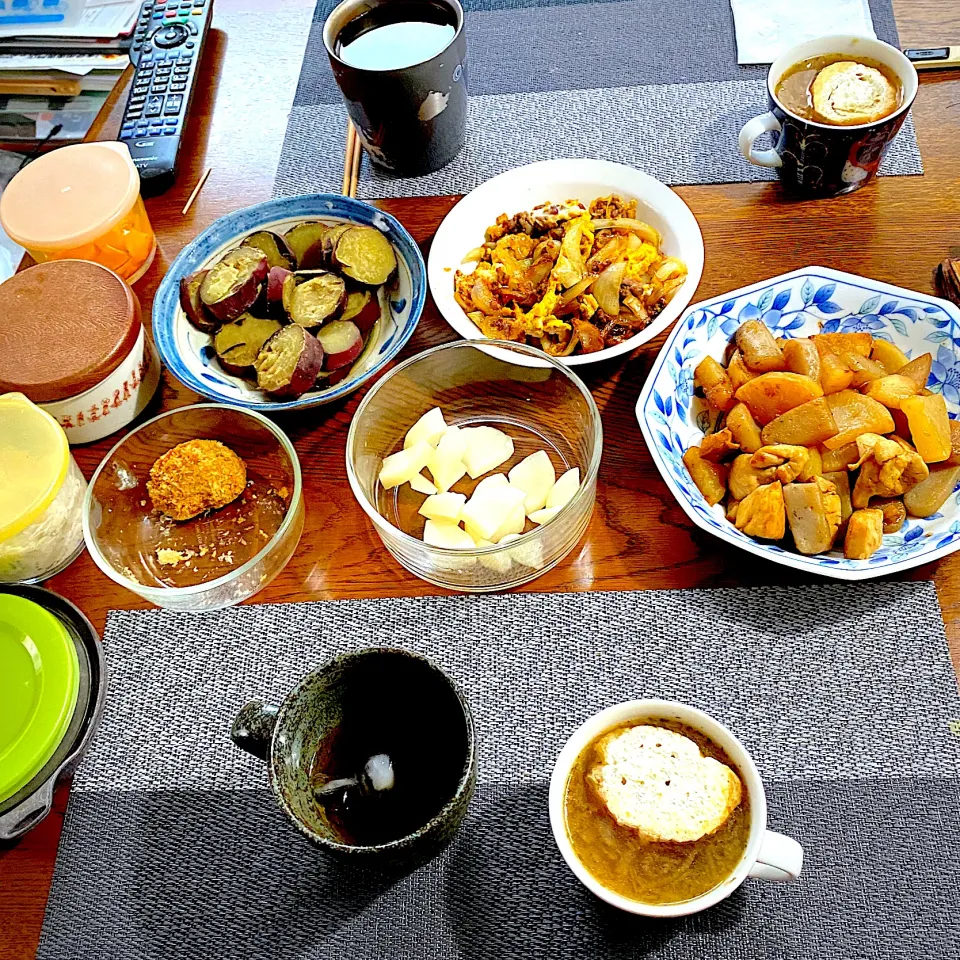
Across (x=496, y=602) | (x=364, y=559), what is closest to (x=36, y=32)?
(x=364, y=559)

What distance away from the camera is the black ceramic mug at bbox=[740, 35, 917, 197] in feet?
4.13

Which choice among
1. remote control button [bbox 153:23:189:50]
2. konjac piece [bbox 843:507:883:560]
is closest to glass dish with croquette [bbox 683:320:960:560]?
konjac piece [bbox 843:507:883:560]

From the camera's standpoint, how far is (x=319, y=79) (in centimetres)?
168

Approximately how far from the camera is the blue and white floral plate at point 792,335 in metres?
1.03

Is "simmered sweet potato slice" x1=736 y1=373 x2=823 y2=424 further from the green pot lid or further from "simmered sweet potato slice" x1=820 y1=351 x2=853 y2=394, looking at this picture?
the green pot lid

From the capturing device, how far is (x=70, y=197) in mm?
1392

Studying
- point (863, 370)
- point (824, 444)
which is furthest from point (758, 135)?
point (824, 444)

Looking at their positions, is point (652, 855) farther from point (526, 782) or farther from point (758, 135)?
point (758, 135)

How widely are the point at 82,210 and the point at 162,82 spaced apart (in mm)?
422

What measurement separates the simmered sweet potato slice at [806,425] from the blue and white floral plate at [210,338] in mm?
495

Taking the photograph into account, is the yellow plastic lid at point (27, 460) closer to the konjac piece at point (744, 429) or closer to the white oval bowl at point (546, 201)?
the white oval bowl at point (546, 201)

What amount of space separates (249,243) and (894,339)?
912 millimetres

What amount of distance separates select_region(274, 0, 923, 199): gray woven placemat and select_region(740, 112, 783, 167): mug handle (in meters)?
0.06

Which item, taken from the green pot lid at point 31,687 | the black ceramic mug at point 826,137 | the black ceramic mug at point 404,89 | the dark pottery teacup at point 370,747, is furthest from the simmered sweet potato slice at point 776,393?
the green pot lid at point 31,687
